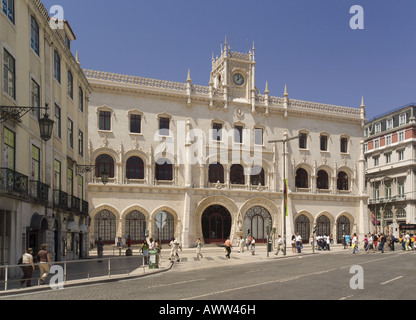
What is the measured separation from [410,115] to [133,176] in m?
39.6

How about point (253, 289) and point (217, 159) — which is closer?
point (253, 289)

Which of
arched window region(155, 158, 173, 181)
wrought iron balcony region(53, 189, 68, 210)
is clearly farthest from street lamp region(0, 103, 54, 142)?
arched window region(155, 158, 173, 181)

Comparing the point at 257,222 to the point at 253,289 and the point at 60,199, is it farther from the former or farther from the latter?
the point at 253,289

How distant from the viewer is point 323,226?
5141cm

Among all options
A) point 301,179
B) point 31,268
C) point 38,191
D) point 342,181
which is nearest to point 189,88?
point 301,179

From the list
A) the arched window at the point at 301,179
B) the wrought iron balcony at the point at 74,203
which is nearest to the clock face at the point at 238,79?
the arched window at the point at 301,179

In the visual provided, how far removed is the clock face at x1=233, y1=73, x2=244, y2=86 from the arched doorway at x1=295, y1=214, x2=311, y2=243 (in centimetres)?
1548

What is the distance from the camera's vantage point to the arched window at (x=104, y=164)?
138 feet

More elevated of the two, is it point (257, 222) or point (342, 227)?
point (257, 222)

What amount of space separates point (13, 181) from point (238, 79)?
34.1 meters

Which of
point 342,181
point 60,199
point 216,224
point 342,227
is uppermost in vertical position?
point 342,181

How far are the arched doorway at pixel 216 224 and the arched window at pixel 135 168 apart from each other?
7.44 metres

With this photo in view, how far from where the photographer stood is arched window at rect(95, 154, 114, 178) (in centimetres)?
4200

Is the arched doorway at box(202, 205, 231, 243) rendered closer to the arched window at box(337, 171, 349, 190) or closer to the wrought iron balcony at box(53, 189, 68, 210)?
the arched window at box(337, 171, 349, 190)
